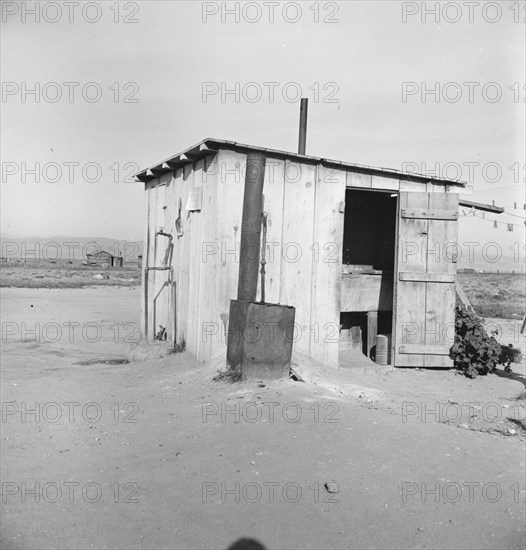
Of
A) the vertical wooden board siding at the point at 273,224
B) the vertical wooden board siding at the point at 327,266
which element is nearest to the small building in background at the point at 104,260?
the vertical wooden board siding at the point at 327,266

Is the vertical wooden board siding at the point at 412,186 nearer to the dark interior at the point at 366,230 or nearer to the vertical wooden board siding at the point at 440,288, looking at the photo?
the vertical wooden board siding at the point at 440,288

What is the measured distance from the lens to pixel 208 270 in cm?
803

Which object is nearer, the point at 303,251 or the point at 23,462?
the point at 23,462

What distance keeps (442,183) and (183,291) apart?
4.59m

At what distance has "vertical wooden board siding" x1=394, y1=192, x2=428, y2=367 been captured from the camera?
928 centimetres

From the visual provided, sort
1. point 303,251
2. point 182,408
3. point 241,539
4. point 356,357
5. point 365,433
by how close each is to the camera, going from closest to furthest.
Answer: point 241,539 < point 365,433 < point 182,408 < point 303,251 < point 356,357

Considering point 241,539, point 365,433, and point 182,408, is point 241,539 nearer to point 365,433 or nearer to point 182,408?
point 365,433

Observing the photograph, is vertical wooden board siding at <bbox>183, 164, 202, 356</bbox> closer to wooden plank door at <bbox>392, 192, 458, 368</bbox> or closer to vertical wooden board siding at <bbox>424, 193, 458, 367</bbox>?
wooden plank door at <bbox>392, 192, 458, 368</bbox>

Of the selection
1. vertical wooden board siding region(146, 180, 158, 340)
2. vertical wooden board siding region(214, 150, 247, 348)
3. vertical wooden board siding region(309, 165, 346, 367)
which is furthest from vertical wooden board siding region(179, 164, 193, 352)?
vertical wooden board siding region(309, 165, 346, 367)

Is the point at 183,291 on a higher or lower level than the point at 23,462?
higher

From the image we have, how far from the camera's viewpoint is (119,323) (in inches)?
592

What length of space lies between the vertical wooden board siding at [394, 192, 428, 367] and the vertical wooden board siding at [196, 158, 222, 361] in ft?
10.1

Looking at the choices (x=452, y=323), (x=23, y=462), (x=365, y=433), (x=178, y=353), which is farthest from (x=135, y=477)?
(x=452, y=323)

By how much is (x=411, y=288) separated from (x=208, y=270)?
334 centimetres
